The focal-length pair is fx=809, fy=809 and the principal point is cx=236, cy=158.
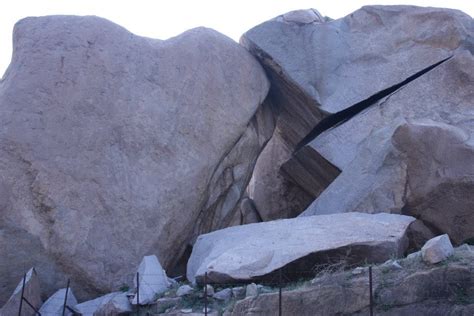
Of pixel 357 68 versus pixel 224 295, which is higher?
pixel 357 68

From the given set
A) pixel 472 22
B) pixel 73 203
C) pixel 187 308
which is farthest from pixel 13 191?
pixel 472 22

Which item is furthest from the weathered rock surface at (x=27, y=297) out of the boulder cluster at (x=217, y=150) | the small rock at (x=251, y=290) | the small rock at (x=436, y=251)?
the small rock at (x=436, y=251)

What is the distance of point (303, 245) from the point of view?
10.9 meters

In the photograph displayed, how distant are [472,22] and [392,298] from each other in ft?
29.4

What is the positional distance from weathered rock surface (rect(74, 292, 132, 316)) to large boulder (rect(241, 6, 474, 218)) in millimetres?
5406

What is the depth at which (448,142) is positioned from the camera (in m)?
12.8

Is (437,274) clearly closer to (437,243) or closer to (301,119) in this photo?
(437,243)

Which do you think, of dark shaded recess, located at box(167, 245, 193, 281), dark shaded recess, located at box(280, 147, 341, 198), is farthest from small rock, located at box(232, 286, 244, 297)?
dark shaded recess, located at box(280, 147, 341, 198)

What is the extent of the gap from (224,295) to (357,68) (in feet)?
23.9

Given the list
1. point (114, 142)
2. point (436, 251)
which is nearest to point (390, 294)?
point (436, 251)

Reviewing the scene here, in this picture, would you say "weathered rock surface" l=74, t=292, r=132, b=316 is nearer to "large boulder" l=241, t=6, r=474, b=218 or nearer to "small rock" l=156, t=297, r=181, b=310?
"small rock" l=156, t=297, r=181, b=310

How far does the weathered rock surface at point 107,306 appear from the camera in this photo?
35.7 feet

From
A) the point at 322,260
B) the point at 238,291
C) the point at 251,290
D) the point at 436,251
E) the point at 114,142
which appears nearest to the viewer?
the point at 436,251

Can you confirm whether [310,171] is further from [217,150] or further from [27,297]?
[27,297]
